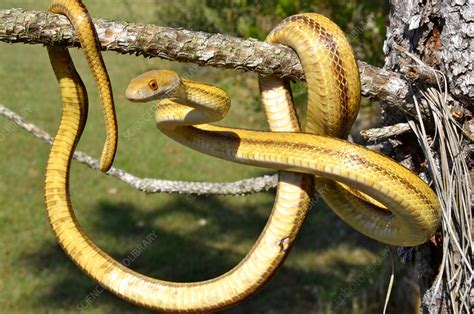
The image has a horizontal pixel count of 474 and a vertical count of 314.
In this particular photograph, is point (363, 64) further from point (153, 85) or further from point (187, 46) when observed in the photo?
point (153, 85)

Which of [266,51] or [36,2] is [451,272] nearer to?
[266,51]

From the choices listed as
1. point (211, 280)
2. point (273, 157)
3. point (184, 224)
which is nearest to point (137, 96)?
point (273, 157)

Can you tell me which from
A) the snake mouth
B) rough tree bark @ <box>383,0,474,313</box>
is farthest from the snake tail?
rough tree bark @ <box>383,0,474,313</box>

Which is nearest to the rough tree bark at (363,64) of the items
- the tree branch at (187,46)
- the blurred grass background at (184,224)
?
the tree branch at (187,46)

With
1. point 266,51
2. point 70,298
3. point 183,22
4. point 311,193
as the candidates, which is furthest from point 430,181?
point 183,22

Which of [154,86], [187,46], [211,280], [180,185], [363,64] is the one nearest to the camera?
[187,46]
